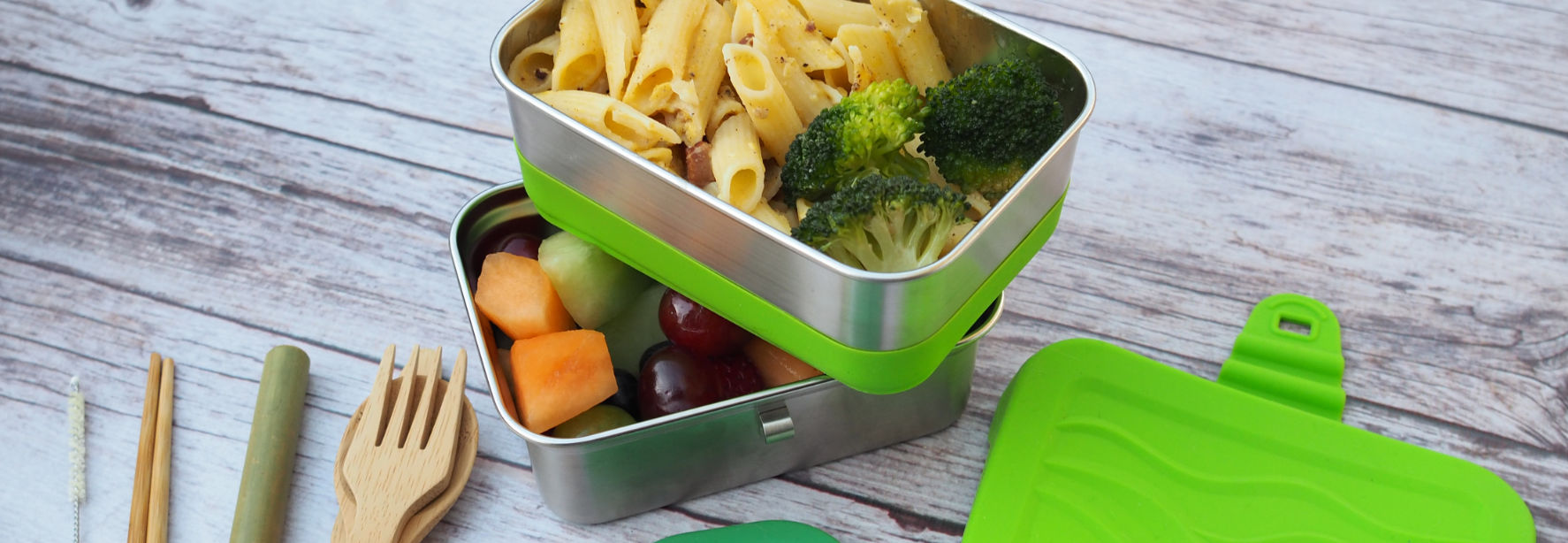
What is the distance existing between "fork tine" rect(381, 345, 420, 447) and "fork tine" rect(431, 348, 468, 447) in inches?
1.3

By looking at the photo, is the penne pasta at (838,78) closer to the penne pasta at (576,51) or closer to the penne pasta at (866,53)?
the penne pasta at (866,53)

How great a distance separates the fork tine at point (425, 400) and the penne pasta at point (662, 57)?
394 millimetres

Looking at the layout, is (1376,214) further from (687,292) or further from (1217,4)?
(687,292)

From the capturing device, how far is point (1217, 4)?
1.87m

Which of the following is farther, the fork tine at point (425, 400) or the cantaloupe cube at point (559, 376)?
the fork tine at point (425, 400)

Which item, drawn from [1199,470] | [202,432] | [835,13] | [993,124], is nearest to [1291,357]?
[1199,470]

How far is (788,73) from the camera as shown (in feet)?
3.61

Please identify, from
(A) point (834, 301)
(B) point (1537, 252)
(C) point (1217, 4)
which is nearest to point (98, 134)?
(A) point (834, 301)

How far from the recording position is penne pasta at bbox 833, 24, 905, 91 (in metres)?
1.12

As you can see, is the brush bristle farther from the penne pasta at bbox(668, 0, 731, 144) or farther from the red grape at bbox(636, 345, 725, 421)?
the penne pasta at bbox(668, 0, 731, 144)

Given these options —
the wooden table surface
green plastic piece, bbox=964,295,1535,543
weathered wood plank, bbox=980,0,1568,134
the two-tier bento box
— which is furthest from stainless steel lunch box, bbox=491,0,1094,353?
weathered wood plank, bbox=980,0,1568,134

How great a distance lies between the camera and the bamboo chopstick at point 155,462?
1.24 m

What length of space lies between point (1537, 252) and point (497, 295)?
132 centimetres

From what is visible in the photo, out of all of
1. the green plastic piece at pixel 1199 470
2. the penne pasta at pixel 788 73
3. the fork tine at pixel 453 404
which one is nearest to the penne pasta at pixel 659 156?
the penne pasta at pixel 788 73
